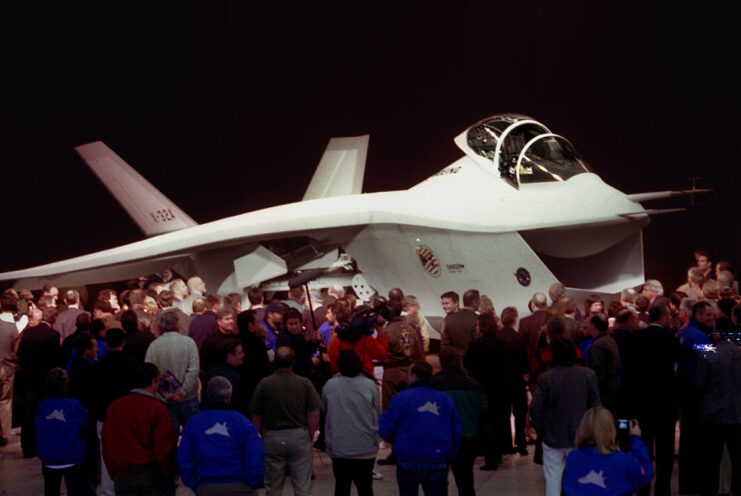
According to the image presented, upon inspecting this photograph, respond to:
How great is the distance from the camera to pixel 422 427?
572 cm

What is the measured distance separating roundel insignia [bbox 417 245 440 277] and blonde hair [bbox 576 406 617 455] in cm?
915

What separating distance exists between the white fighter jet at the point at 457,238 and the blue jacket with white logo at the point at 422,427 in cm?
579

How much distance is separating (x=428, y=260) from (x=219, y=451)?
904 cm


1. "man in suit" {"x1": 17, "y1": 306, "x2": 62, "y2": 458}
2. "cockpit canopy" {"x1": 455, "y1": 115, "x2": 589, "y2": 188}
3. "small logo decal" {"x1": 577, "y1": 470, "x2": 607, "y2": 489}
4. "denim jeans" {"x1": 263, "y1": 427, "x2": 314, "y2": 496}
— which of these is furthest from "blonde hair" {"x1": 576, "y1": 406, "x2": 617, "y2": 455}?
"cockpit canopy" {"x1": 455, "y1": 115, "x2": 589, "y2": 188}

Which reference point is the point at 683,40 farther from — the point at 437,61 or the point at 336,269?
the point at 336,269

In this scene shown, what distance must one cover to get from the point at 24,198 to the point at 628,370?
16839 millimetres

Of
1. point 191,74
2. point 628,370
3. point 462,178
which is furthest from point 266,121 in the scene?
point 628,370

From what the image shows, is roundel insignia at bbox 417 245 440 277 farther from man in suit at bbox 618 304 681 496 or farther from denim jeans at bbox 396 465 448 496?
denim jeans at bbox 396 465 448 496

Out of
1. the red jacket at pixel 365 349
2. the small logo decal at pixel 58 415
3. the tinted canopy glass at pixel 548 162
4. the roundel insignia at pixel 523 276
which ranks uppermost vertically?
the tinted canopy glass at pixel 548 162

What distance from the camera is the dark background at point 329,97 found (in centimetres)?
1579

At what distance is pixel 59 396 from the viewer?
6.52 metres

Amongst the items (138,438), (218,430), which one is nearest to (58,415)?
(138,438)

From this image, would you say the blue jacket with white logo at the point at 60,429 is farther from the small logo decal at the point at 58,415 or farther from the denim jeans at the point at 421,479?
the denim jeans at the point at 421,479

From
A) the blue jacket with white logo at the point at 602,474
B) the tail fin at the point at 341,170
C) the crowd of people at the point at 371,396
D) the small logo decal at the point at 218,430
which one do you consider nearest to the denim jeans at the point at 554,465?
the crowd of people at the point at 371,396
